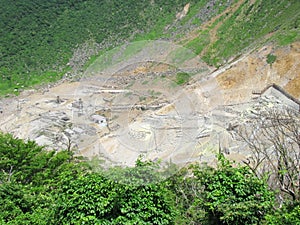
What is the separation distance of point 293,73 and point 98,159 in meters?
19.9

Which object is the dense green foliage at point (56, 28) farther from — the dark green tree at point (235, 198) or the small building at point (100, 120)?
the dark green tree at point (235, 198)

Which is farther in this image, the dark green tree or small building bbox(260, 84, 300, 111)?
small building bbox(260, 84, 300, 111)

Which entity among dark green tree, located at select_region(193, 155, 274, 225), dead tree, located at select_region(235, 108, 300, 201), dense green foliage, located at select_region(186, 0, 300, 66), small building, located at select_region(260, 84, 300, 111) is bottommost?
dark green tree, located at select_region(193, 155, 274, 225)

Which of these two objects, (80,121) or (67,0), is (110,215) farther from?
(67,0)

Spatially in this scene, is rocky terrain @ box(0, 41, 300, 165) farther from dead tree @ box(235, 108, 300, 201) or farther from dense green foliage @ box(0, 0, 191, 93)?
dense green foliage @ box(0, 0, 191, 93)

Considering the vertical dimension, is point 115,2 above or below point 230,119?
above

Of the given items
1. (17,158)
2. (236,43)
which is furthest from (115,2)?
(17,158)

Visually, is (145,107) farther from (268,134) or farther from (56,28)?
(56,28)

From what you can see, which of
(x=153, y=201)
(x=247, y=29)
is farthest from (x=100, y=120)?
(x=247, y=29)

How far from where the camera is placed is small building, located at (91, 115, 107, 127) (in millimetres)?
7633

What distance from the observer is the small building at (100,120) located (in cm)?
763

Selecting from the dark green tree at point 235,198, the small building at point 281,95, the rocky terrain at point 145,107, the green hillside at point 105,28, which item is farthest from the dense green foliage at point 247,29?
the dark green tree at point 235,198

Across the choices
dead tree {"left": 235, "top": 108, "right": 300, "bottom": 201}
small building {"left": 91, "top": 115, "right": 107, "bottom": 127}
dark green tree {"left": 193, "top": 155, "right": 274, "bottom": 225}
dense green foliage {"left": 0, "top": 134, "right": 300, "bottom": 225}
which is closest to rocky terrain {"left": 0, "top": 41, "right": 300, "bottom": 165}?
small building {"left": 91, "top": 115, "right": 107, "bottom": 127}

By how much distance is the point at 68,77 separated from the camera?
41.6m
